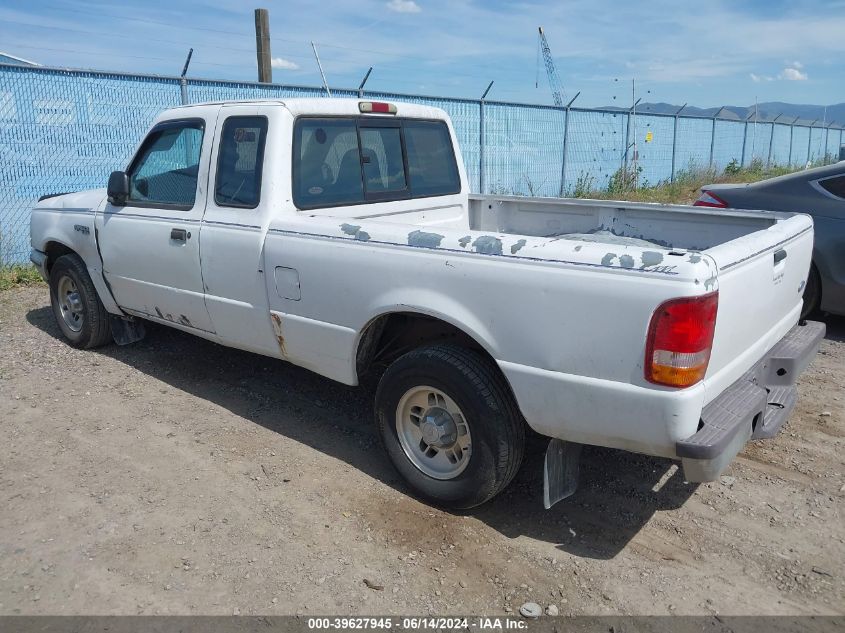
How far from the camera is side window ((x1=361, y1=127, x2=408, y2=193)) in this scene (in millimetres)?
4504

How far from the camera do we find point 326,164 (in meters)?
4.31

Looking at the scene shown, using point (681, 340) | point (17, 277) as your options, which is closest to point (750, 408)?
point (681, 340)

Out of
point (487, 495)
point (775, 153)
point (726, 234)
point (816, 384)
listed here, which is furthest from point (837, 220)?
point (775, 153)

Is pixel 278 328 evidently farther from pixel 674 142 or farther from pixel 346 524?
pixel 674 142

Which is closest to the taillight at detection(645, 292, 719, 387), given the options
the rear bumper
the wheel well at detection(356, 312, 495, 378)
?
the rear bumper

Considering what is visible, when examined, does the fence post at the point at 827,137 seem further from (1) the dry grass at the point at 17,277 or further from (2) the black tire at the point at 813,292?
(1) the dry grass at the point at 17,277

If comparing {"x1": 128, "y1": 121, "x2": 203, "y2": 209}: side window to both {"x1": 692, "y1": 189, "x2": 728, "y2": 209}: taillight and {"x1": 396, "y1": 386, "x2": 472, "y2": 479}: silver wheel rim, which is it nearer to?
{"x1": 396, "y1": 386, "x2": 472, "y2": 479}: silver wheel rim

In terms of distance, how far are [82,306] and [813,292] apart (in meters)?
6.32

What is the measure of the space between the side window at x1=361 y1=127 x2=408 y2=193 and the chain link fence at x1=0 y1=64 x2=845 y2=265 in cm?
582

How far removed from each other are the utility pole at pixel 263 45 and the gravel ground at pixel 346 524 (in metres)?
6.64

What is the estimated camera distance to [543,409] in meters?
3.03

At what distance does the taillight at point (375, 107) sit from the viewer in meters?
4.51

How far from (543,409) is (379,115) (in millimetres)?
2485

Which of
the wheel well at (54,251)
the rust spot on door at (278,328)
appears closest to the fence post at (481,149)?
the wheel well at (54,251)
